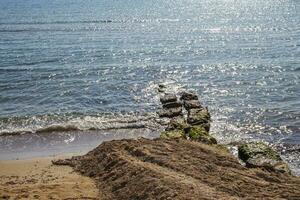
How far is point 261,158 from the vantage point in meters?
19.4

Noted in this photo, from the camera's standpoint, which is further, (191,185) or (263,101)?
(263,101)

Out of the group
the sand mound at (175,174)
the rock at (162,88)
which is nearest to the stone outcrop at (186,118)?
the rock at (162,88)

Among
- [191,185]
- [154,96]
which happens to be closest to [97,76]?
[154,96]

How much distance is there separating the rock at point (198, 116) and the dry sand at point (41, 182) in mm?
8852

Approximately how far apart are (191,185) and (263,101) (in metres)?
17.8

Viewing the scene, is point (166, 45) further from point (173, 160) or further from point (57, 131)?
point (173, 160)

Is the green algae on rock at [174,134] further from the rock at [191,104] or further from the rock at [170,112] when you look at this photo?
the rock at [191,104]

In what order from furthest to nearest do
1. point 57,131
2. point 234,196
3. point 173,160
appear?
point 57,131 < point 173,160 < point 234,196

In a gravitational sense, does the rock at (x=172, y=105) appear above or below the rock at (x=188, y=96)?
below

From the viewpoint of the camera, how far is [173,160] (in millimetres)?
17344

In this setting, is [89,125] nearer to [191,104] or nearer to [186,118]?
[186,118]

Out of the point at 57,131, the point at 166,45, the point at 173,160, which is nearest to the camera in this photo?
the point at 173,160

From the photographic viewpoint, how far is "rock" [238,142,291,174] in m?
18.4

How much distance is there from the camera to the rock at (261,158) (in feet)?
60.3
